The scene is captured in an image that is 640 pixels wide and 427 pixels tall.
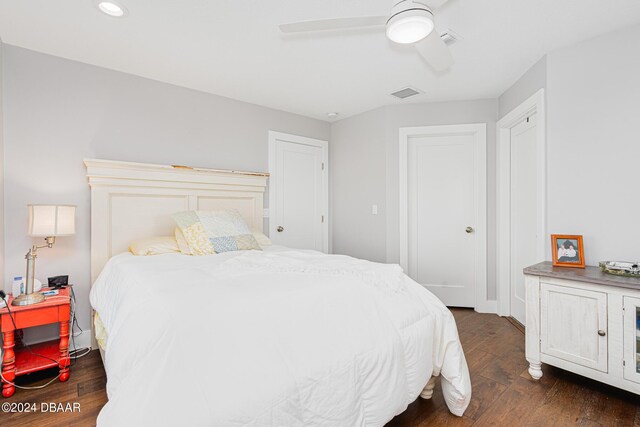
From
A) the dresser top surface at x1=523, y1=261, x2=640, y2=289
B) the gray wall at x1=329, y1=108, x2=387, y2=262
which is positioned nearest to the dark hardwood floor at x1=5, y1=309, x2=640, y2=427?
the dresser top surface at x1=523, y1=261, x2=640, y2=289

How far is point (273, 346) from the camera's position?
1.11m

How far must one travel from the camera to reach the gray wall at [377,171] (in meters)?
3.35

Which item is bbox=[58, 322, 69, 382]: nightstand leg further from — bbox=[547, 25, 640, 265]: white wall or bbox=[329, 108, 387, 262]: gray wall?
bbox=[547, 25, 640, 265]: white wall

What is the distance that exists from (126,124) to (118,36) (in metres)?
0.78

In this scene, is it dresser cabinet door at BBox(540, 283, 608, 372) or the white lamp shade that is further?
the white lamp shade

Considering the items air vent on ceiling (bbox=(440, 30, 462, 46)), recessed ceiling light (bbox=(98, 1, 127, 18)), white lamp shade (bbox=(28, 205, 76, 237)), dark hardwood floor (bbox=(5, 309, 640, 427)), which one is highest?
air vent on ceiling (bbox=(440, 30, 462, 46))

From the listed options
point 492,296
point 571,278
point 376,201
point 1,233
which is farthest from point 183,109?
point 492,296

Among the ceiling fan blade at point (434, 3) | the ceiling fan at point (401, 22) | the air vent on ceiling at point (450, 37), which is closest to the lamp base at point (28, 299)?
the ceiling fan at point (401, 22)

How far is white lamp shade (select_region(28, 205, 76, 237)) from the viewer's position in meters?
2.00

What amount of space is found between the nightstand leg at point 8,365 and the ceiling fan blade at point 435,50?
3025 mm

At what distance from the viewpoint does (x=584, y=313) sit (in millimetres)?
1867

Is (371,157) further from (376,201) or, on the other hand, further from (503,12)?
(503,12)

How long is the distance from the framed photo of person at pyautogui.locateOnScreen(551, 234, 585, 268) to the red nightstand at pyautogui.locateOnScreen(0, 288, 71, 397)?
3367 millimetres

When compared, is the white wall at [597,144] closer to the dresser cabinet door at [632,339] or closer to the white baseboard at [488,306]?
the dresser cabinet door at [632,339]
